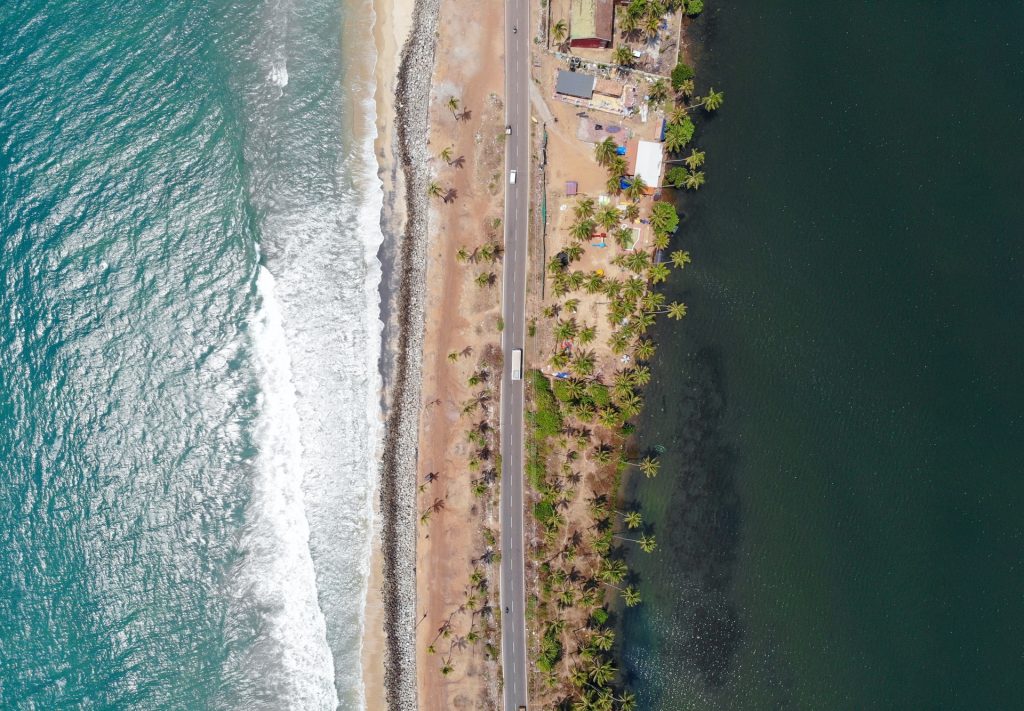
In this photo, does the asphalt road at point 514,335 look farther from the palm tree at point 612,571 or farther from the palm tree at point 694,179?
the palm tree at point 694,179

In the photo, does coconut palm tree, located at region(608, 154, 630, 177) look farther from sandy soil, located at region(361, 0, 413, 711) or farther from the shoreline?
sandy soil, located at region(361, 0, 413, 711)

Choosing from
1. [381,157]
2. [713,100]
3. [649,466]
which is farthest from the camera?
[381,157]

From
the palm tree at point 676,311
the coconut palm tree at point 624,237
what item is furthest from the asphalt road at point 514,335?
the palm tree at point 676,311

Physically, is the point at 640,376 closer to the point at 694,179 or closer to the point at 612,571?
the point at 612,571

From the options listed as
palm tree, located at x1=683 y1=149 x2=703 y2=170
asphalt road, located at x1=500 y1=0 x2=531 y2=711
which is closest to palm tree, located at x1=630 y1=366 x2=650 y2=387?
asphalt road, located at x1=500 y1=0 x2=531 y2=711

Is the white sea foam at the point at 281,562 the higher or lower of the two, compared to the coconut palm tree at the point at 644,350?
lower

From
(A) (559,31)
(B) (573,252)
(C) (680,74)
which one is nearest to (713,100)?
(C) (680,74)
